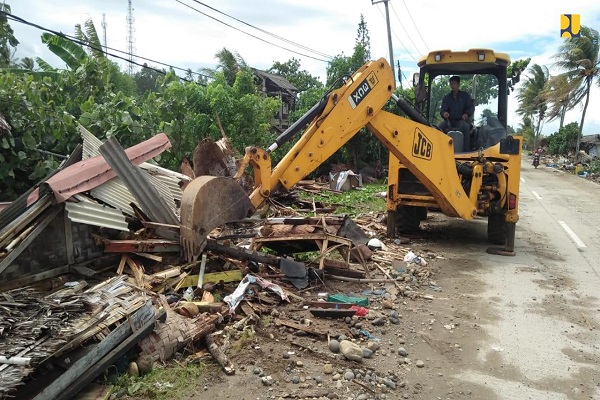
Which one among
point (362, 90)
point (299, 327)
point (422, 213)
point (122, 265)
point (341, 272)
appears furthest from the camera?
point (422, 213)

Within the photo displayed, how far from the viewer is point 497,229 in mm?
9180

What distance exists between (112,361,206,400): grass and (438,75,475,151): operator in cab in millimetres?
7512

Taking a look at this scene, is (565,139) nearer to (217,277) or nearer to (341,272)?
(341,272)

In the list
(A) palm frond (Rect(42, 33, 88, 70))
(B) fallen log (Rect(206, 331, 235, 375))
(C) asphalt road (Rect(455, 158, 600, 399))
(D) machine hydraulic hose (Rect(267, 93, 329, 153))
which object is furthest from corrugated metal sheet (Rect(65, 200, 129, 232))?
(A) palm frond (Rect(42, 33, 88, 70))

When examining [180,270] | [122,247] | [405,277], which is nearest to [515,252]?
[405,277]

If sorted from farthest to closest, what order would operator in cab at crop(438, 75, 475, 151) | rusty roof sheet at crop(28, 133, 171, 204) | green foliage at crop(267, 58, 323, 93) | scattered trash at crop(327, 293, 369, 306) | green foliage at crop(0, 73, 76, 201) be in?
green foliage at crop(267, 58, 323, 93), operator in cab at crop(438, 75, 475, 151), green foliage at crop(0, 73, 76, 201), scattered trash at crop(327, 293, 369, 306), rusty roof sheet at crop(28, 133, 171, 204)

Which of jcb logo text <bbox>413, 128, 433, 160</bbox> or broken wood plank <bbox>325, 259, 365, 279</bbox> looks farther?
jcb logo text <bbox>413, 128, 433, 160</bbox>

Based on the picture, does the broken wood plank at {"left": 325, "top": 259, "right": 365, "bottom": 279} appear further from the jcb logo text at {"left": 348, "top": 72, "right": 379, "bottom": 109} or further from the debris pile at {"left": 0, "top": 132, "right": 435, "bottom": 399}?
the jcb logo text at {"left": 348, "top": 72, "right": 379, "bottom": 109}

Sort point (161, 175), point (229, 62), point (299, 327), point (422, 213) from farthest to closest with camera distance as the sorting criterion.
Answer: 1. point (229, 62)
2. point (422, 213)
3. point (161, 175)
4. point (299, 327)

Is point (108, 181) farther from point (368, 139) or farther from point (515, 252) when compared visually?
point (368, 139)

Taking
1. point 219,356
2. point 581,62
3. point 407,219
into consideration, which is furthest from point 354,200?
point 581,62

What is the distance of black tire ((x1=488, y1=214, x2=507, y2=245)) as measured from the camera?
29.8ft

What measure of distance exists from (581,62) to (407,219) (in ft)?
90.9

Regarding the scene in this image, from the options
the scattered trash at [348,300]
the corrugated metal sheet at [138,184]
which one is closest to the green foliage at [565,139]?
the scattered trash at [348,300]
